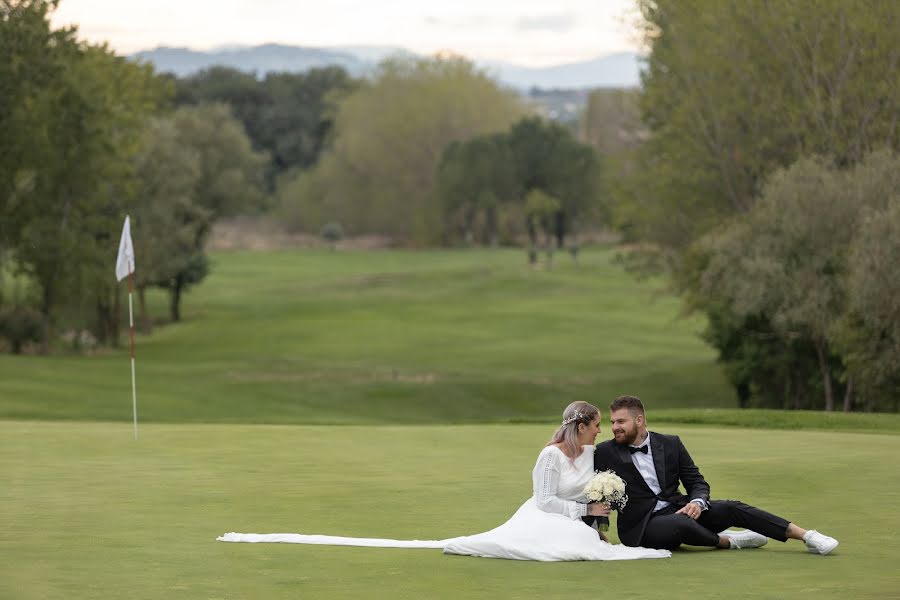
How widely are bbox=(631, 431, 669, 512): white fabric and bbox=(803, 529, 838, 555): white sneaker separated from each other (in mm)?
1298

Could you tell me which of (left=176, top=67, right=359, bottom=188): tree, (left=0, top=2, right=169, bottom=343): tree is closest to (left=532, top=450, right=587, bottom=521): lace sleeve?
(left=0, top=2, right=169, bottom=343): tree

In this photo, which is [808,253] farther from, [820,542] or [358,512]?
[820,542]

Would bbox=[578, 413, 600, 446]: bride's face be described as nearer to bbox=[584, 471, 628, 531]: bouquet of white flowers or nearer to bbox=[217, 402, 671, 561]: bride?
bbox=[217, 402, 671, 561]: bride

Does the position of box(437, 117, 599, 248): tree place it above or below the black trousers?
above

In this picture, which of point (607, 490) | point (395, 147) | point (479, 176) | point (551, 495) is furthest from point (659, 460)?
point (395, 147)

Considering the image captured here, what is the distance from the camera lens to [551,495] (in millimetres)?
12000

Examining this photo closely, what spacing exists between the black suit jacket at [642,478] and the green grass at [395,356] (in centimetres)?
1974

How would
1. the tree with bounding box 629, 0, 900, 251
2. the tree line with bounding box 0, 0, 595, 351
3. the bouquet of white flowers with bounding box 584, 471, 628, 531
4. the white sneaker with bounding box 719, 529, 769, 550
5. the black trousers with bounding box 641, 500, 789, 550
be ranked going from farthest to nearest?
1. the tree line with bounding box 0, 0, 595, 351
2. the tree with bounding box 629, 0, 900, 251
3. the white sneaker with bounding box 719, 529, 769, 550
4. the black trousers with bounding box 641, 500, 789, 550
5. the bouquet of white flowers with bounding box 584, 471, 628, 531

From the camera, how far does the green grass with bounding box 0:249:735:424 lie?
139ft

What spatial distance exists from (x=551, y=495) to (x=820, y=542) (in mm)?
2234

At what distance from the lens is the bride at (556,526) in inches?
461

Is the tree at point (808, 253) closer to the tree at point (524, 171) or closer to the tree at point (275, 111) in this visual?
the tree at point (524, 171)

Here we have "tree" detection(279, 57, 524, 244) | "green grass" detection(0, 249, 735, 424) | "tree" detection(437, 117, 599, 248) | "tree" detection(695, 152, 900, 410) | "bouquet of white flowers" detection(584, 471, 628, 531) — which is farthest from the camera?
"tree" detection(279, 57, 524, 244)

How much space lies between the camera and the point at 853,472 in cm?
1686
